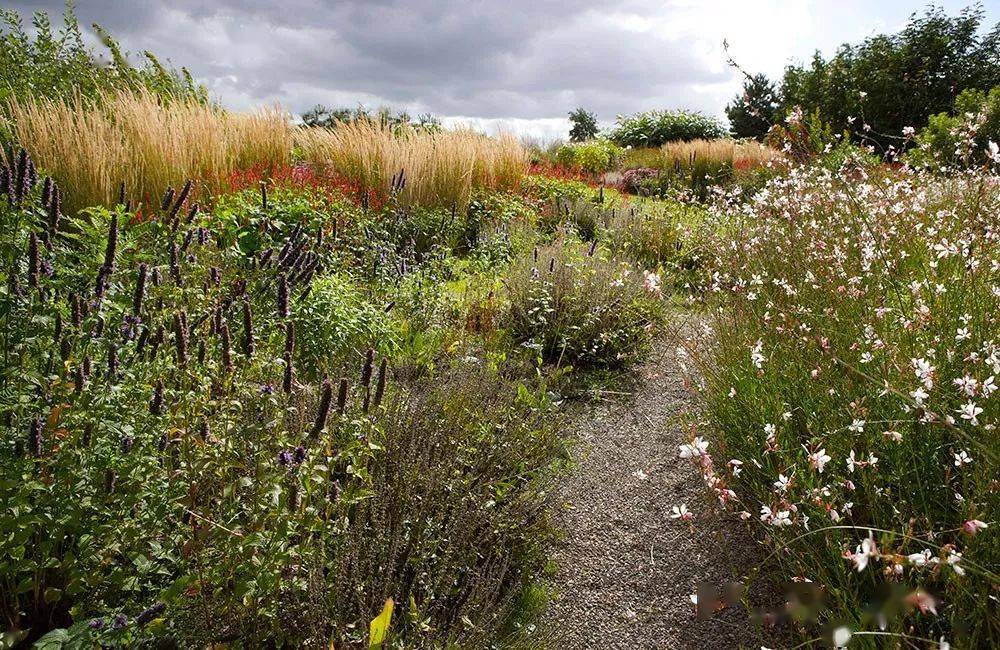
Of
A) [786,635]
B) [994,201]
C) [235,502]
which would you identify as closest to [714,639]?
[786,635]

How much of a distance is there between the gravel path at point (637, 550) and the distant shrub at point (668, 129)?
2647 centimetres

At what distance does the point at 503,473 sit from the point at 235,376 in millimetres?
1513

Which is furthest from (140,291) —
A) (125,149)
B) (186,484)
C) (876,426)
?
(125,149)

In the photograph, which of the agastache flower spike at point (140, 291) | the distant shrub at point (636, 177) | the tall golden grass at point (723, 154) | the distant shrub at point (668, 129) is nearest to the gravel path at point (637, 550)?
the agastache flower spike at point (140, 291)

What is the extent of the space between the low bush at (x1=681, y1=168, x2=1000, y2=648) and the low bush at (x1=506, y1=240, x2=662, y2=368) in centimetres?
86

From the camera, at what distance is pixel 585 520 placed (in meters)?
3.39

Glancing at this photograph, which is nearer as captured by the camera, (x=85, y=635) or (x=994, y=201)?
(x=85, y=635)

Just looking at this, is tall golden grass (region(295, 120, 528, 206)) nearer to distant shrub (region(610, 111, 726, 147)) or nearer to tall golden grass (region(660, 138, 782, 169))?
tall golden grass (region(660, 138, 782, 169))

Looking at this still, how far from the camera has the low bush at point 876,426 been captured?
190cm

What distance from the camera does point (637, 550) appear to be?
317 cm

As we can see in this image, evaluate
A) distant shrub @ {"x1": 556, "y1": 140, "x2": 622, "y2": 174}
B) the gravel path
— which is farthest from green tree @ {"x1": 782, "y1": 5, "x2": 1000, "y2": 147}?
the gravel path

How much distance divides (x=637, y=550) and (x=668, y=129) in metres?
28.3

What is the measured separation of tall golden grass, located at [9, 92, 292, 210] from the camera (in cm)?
578

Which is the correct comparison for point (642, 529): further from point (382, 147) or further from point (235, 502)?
point (382, 147)
